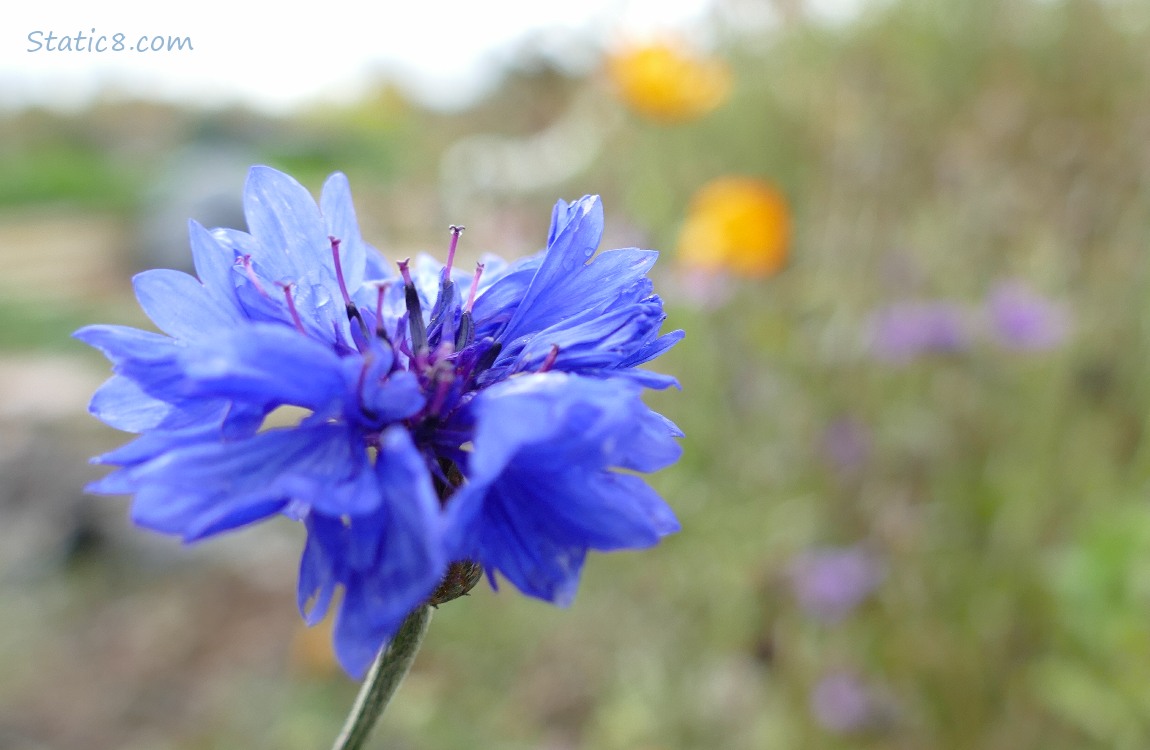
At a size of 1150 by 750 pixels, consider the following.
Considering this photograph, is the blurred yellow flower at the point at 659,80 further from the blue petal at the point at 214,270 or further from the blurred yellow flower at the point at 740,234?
the blue petal at the point at 214,270

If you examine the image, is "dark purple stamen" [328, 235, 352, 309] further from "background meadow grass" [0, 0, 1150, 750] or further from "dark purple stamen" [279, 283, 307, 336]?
"background meadow grass" [0, 0, 1150, 750]

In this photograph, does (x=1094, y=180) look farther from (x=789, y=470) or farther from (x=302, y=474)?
(x=302, y=474)

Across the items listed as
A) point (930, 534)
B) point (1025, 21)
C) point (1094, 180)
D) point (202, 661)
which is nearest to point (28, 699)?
point (202, 661)

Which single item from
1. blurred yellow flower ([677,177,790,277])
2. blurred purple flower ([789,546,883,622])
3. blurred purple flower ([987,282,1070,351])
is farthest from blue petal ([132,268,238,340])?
blurred purple flower ([987,282,1070,351])

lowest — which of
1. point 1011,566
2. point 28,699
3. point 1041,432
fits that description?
point 28,699

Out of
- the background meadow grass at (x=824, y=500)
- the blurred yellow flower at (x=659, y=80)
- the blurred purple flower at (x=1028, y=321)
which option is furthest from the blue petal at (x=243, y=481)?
the blurred yellow flower at (x=659, y=80)

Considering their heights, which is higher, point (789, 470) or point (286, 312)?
point (286, 312)

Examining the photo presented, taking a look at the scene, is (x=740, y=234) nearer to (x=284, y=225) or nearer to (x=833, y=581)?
(x=833, y=581)
